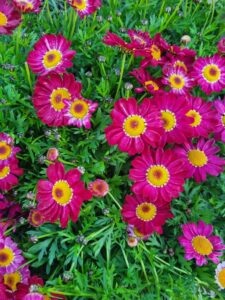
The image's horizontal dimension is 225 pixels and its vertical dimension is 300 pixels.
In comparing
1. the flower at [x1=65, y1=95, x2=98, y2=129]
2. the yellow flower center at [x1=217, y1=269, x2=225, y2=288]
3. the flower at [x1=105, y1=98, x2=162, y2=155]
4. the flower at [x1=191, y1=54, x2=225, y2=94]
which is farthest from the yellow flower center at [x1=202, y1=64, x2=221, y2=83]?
the yellow flower center at [x1=217, y1=269, x2=225, y2=288]

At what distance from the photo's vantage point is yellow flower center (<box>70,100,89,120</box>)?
160 centimetres

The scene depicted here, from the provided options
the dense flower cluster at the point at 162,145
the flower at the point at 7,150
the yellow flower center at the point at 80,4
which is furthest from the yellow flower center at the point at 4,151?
the yellow flower center at the point at 80,4

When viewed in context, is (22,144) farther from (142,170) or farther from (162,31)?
(162,31)

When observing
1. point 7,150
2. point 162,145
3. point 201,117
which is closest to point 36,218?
point 7,150

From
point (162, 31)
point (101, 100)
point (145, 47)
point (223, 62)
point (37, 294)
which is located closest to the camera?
point (37, 294)

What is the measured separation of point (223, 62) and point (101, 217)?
2.67 ft

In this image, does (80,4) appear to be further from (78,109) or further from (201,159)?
(201,159)

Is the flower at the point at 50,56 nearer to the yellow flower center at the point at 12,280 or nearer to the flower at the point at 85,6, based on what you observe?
the flower at the point at 85,6

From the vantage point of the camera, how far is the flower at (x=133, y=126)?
1514mm

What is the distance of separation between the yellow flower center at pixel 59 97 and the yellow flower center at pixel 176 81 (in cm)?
39

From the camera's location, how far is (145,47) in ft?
5.41

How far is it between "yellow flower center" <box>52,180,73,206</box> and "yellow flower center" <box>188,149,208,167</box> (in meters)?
0.50

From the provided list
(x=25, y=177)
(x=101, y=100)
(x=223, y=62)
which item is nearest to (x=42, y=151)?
(x=25, y=177)

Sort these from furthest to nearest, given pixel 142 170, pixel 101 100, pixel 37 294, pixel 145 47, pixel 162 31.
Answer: pixel 162 31
pixel 101 100
pixel 145 47
pixel 142 170
pixel 37 294
